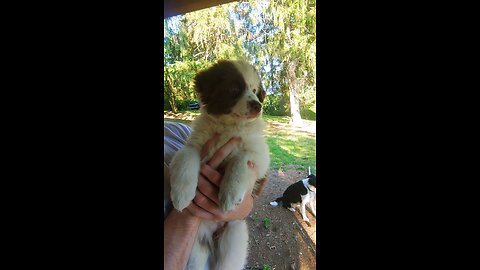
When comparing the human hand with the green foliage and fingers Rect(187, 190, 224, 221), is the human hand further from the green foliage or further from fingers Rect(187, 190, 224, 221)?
the green foliage

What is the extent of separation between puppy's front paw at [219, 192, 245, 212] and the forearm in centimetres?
12

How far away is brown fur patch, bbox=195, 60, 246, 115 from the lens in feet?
3.87

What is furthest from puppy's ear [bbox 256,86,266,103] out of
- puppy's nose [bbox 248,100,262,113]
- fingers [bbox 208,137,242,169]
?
fingers [bbox 208,137,242,169]

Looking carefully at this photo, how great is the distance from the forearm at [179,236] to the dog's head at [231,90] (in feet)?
1.32

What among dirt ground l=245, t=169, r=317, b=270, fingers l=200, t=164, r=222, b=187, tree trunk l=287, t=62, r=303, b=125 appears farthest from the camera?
dirt ground l=245, t=169, r=317, b=270

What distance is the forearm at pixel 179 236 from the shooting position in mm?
938

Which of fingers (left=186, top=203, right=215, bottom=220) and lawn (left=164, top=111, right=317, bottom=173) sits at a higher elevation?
lawn (left=164, top=111, right=317, bottom=173)

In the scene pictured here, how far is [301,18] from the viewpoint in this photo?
167 centimetres

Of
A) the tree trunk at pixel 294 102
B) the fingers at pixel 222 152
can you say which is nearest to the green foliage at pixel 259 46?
the tree trunk at pixel 294 102

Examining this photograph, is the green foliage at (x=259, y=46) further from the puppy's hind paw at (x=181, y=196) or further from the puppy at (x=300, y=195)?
the puppy at (x=300, y=195)

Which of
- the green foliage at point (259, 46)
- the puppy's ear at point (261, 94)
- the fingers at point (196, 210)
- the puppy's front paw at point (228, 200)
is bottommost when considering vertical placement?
the fingers at point (196, 210)

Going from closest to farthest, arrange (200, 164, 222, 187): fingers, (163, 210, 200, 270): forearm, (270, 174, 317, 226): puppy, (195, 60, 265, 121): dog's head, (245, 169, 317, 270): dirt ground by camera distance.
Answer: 1. (163, 210, 200, 270): forearm
2. (200, 164, 222, 187): fingers
3. (195, 60, 265, 121): dog's head
4. (245, 169, 317, 270): dirt ground
5. (270, 174, 317, 226): puppy
